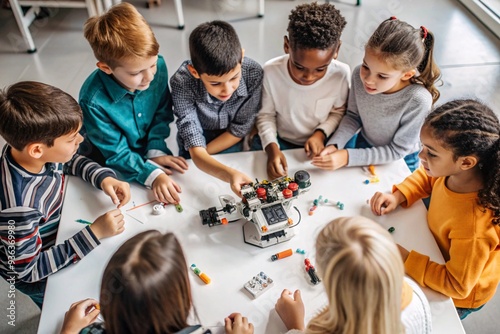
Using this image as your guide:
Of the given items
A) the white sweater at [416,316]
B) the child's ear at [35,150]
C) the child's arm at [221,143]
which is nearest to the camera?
the white sweater at [416,316]

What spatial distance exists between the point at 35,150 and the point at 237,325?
0.75m

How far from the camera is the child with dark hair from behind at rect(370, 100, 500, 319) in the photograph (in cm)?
109

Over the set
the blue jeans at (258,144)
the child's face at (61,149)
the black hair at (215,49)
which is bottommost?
the blue jeans at (258,144)

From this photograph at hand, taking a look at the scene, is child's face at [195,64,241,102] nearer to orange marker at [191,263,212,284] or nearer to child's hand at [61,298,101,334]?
orange marker at [191,263,212,284]

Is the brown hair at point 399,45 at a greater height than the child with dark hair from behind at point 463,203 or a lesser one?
greater

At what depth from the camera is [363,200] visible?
52.6 inches

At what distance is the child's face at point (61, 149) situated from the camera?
4.08 ft

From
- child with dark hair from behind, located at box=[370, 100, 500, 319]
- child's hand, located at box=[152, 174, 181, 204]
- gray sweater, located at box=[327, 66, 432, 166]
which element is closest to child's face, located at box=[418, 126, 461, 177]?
child with dark hair from behind, located at box=[370, 100, 500, 319]

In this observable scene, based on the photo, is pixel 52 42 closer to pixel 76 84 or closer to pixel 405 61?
pixel 76 84

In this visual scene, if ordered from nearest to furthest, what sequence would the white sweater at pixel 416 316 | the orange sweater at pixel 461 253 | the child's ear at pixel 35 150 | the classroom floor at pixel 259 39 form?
the white sweater at pixel 416 316
the orange sweater at pixel 461 253
the child's ear at pixel 35 150
the classroom floor at pixel 259 39

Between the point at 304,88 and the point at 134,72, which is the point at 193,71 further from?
the point at 304,88

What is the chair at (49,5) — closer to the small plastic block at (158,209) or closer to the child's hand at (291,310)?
the small plastic block at (158,209)

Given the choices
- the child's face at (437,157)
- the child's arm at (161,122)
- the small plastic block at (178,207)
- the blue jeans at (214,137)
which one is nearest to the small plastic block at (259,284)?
the small plastic block at (178,207)

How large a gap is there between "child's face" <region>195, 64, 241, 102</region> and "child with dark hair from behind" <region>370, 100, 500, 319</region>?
646mm
